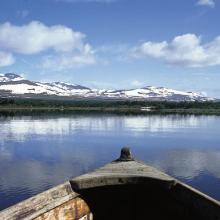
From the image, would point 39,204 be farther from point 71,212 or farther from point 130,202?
point 130,202

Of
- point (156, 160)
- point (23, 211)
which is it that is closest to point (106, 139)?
point (156, 160)

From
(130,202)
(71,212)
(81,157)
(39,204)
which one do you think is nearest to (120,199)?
(130,202)

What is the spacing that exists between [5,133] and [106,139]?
1671 cm

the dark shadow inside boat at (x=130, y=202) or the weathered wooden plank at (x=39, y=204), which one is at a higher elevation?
the weathered wooden plank at (x=39, y=204)

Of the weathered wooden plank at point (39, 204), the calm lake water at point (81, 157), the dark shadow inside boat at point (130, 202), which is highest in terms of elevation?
the weathered wooden plank at point (39, 204)

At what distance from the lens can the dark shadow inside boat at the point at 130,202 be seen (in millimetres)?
13758

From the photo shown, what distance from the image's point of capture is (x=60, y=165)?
38.1 meters

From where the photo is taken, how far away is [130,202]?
47.9 feet

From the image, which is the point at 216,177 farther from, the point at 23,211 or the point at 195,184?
the point at 23,211

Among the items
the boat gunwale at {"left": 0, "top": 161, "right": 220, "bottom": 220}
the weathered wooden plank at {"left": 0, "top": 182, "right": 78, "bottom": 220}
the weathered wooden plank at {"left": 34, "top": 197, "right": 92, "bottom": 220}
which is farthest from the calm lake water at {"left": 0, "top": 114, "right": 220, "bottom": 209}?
the weathered wooden plank at {"left": 0, "top": 182, "right": 78, "bottom": 220}

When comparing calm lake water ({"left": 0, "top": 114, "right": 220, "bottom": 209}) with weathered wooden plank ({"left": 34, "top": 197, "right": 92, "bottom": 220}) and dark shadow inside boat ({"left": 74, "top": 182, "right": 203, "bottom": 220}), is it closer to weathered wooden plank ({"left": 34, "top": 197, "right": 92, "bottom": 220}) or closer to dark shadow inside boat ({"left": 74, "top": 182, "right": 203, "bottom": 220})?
dark shadow inside boat ({"left": 74, "top": 182, "right": 203, "bottom": 220})

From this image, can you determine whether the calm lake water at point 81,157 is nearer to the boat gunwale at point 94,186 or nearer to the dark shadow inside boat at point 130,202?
the dark shadow inside boat at point 130,202

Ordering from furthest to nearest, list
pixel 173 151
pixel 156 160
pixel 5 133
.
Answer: pixel 5 133, pixel 173 151, pixel 156 160

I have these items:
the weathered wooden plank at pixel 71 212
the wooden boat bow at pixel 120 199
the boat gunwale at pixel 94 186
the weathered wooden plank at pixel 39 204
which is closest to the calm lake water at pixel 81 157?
the wooden boat bow at pixel 120 199
